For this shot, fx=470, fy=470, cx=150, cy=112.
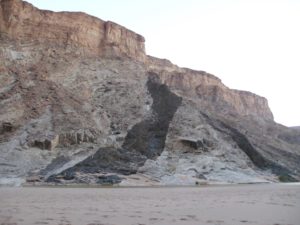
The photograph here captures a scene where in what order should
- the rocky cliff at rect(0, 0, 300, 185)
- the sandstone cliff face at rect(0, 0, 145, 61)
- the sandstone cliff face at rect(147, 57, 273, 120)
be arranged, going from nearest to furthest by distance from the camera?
the rocky cliff at rect(0, 0, 300, 185), the sandstone cliff face at rect(0, 0, 145, 61), the sandstone cliff face at rect(147, 57, 273, 120)

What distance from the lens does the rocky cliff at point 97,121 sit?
58.6 metres

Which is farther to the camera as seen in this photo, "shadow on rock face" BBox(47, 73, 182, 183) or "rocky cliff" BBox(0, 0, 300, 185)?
Answer: "rocky cliff" BBox(0, 0, 300, 185)

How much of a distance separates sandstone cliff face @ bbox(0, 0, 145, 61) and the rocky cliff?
0.60 feet

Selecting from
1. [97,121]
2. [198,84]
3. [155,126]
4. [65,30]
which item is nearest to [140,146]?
[155,126]

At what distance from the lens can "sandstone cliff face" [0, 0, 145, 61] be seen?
8169cm

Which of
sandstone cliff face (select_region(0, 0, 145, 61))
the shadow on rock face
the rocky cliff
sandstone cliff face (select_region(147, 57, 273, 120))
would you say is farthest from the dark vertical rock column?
sandstone cliff face (select_region(147, 57, 273, 120))

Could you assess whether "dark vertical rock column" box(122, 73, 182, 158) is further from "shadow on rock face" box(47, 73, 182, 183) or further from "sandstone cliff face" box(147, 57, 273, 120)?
"sandstone cliff face" box(147, 57, 273, 120)

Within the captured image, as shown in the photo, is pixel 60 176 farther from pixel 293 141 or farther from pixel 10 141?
pixel 293 141

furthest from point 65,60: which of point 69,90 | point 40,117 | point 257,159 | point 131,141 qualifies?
point 257,159

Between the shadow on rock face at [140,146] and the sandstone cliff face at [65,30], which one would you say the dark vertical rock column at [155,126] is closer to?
the shadow on rock face at [140,146]

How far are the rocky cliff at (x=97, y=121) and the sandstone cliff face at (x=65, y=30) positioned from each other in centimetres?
18

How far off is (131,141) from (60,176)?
51.8ft

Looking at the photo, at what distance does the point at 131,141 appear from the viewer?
67.1 meters

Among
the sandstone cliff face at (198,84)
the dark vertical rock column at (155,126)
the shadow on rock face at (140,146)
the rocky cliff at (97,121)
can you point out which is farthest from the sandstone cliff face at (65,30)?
the sandstone cliff face at (198,84)
